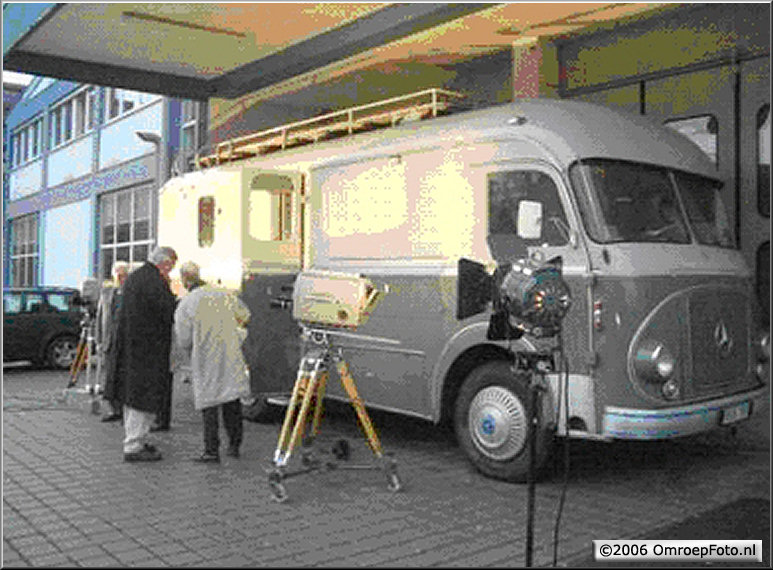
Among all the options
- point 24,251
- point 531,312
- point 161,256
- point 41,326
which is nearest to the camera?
point 531,312

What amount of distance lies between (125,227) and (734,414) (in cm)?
1626

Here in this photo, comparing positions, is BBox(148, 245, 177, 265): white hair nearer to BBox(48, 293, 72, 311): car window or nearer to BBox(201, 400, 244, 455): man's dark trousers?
BBox(201, 400, 244, 455): man's dark trousers

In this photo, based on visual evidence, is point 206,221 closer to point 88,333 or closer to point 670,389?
point 88,333

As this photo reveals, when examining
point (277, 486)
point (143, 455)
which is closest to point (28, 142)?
point (143, 455)

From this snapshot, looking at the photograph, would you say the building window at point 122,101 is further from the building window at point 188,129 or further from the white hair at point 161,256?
the white hair at point 161,256

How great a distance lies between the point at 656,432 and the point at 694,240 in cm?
165

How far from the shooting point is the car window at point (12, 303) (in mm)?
13977

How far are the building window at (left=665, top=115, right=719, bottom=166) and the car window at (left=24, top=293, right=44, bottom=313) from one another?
34.8 ft

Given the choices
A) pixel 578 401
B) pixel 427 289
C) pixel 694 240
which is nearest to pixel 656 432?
pixel 578 401

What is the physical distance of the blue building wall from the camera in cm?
1836

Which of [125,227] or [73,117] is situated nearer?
[125,227]

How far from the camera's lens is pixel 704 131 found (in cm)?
860

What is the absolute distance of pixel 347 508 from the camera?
565cm

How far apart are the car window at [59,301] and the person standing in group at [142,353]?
26.1 ft
